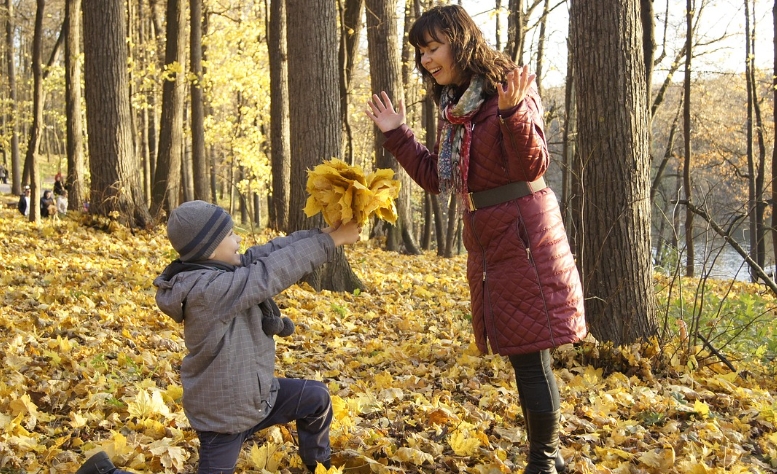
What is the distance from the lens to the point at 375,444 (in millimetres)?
3221

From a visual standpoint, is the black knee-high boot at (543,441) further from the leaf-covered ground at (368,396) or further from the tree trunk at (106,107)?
the tree trunk at (106,107)

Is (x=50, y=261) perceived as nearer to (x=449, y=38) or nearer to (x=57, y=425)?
(x=57, y=425)

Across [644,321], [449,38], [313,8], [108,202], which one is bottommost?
[644,321]

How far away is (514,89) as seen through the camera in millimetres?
2439

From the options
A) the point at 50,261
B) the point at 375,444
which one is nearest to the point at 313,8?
the point at 50,261

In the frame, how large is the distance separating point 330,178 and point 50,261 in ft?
21.1

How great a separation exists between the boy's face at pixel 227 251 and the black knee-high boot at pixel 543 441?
4.97ft

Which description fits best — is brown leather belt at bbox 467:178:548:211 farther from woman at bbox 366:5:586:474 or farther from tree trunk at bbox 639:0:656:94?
tree trunk at bbox 639:0:656:94

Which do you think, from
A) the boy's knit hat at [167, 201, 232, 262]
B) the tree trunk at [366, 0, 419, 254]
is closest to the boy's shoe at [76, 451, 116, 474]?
the boy's knit hat at [167, 201, 232, 262]

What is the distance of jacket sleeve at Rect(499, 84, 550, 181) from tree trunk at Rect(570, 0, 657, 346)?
84.7 inches

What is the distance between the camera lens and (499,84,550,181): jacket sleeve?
2.48 metres

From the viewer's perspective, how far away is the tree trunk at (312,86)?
7.19 meters

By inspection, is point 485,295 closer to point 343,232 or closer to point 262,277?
point 343,232

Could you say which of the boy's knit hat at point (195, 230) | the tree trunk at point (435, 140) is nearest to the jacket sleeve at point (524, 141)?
the boy's knit hat at point (195, 230)
